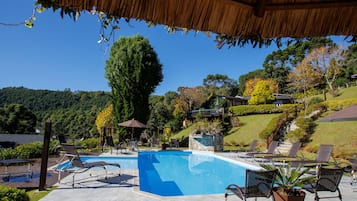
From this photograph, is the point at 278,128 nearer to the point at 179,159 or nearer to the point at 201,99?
the point at 179,159

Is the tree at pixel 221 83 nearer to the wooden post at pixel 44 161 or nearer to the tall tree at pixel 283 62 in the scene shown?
the tall tree at pixel 283 62

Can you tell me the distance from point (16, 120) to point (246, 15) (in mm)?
37797

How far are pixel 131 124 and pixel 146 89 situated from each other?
19.9 feet

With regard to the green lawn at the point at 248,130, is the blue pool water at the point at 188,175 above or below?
below

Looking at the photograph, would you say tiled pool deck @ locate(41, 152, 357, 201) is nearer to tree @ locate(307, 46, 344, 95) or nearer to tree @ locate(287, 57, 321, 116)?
tree @ locate(307, 46, 344, 95)

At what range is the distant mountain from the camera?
3596cm

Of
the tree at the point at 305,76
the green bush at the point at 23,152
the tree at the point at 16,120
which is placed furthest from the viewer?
the tree at the point at 16,120

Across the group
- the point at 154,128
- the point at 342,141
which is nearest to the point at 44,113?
the point at 154,128

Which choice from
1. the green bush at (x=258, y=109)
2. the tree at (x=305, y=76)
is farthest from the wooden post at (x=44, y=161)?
the tree at (x=305, y=76)

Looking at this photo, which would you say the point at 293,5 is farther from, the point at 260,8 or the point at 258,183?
the point at 258,183

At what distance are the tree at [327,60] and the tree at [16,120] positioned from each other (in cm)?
3656

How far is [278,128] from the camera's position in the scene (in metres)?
17.9

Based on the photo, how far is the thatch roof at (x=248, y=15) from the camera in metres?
1.98

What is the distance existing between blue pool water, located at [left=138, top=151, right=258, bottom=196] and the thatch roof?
5448 millimetres
